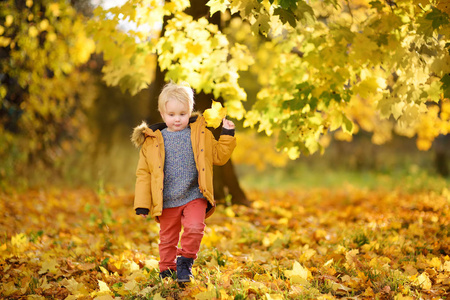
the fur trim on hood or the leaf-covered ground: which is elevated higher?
the fur trim on hood

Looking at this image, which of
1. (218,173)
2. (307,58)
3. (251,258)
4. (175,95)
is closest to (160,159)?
(175,95)

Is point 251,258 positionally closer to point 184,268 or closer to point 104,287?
point 184,268

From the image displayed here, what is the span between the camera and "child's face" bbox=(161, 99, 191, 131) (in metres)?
3.31

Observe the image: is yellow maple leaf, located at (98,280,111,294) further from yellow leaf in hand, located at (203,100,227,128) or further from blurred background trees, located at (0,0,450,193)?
blurred background trees, located at (0,0,450,193)

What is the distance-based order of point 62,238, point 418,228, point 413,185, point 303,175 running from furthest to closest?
point 303,175
point 413,185
point 62,238
point 418,228

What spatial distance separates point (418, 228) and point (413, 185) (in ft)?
16.8

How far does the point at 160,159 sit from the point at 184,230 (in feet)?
1.91

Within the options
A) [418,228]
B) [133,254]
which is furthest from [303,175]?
[133,254]

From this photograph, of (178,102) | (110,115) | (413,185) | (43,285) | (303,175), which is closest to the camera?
(178,102)

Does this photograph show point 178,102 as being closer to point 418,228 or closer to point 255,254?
point 255,254

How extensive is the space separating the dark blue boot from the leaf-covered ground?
7 cm

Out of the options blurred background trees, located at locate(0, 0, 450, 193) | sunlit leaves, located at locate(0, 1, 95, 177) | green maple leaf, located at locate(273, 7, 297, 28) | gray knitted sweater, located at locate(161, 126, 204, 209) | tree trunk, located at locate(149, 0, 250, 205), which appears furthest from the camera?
sunlit leaves, located at locate(0, 1, 95, 177)

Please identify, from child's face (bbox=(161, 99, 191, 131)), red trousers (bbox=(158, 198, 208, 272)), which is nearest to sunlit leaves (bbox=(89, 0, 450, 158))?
child's face (bbox=(161, 99, 191, 131))

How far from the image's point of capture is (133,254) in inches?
169
